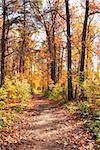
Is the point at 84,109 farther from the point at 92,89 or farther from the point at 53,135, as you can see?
the point at 53,135

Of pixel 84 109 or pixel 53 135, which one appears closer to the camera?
pixel 53 135

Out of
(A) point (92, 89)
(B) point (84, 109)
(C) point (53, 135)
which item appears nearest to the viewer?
(C) point (53, 135)

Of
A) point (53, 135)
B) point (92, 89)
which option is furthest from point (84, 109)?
point (53, 135)

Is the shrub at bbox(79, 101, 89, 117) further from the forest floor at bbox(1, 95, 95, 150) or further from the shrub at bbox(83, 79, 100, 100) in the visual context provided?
the shrub at bbox(83, 79, 100, 100)

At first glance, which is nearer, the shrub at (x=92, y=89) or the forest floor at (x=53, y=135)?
the forest floor at (x=53, y=135)

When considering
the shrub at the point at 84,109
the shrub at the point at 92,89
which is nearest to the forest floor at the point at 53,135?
the shrub at the point at 84,109

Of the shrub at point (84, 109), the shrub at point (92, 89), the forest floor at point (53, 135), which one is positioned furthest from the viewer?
the shrub at point (92, 89)

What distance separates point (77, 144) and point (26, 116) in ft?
20.1

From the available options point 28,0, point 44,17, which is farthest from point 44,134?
point 44,17

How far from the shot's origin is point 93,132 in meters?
10.9

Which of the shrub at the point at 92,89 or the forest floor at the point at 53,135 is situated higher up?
the shrub at the point at 92,89

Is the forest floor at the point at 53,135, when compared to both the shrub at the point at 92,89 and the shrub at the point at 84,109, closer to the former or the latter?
the shrub at the point at 84,109

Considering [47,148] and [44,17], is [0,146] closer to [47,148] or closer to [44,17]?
[47,148]

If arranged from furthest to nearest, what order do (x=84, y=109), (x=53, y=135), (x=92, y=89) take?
(x=92, y=89) → (x=84, y=109) → (x=53, y=135)
